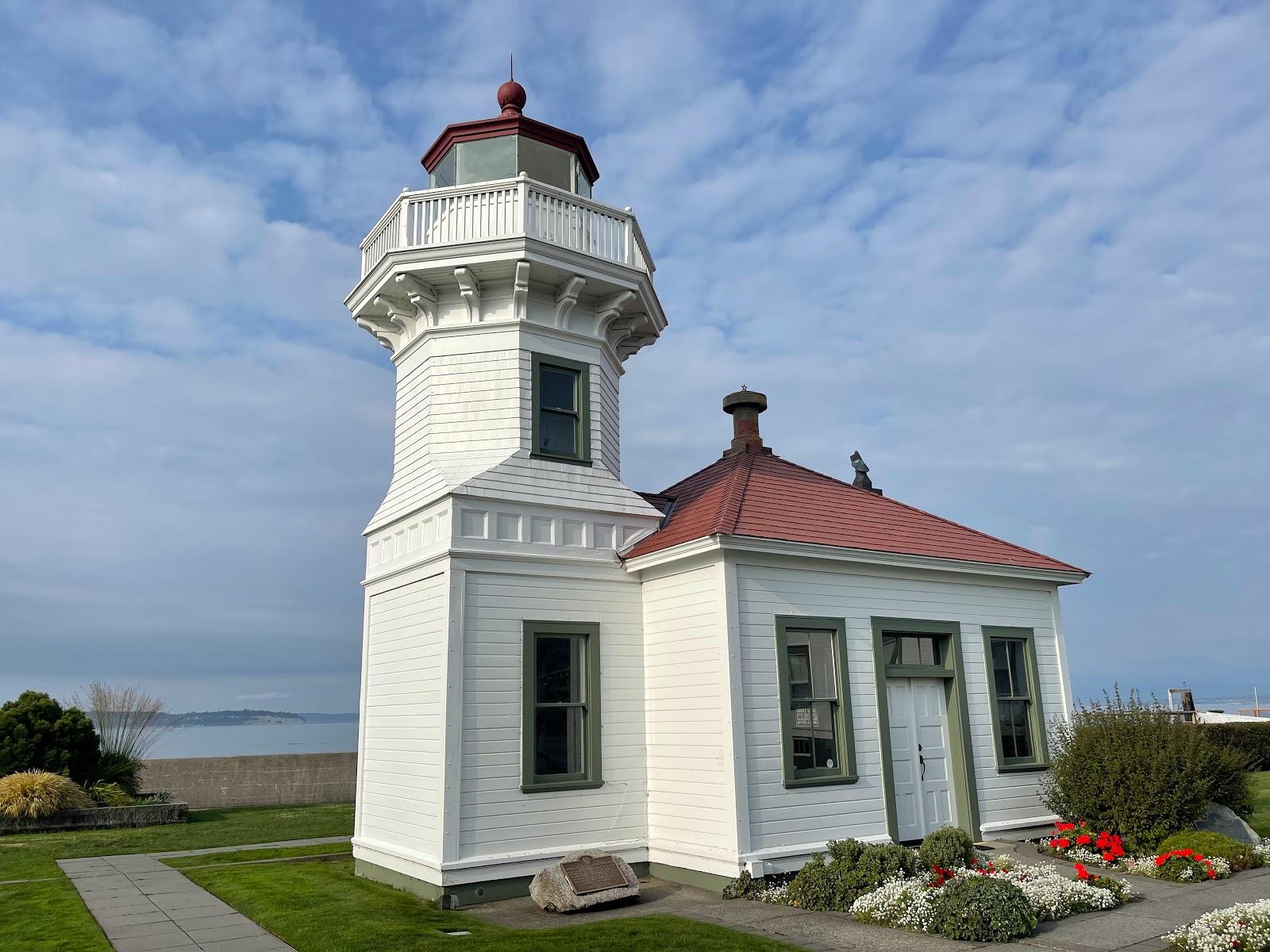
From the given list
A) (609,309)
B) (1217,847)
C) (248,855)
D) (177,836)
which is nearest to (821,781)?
(1217,847)

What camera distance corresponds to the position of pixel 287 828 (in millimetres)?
16562

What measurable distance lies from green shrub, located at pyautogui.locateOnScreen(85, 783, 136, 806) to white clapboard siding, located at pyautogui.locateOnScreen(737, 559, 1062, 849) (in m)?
13.6

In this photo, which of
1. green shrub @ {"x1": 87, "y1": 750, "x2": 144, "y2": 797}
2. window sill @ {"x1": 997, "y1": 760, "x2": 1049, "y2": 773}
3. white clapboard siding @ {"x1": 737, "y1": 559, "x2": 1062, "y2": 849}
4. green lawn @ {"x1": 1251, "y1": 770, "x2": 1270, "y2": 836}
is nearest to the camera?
white clapboard siding @ {"x1": 737, "y1": 559, "x2": 1062, "y2": 849}

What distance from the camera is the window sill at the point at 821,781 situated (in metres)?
10.3

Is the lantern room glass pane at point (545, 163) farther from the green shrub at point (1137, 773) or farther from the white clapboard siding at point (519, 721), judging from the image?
the green shrub at point (1137, 773)

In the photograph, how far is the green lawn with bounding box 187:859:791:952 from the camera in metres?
7.57

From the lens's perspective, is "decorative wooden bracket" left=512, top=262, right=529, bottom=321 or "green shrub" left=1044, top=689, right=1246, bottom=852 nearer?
"green shrub" left=1044, top=689, right=1246, bottom=852

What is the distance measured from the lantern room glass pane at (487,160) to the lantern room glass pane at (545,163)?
5.9 inches

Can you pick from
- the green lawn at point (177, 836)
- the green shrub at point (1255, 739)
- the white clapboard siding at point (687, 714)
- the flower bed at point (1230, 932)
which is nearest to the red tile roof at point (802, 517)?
the white clapboard siding at point (687, 714)

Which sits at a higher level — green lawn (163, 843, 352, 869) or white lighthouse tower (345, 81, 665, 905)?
white lighthouse tower (345, 81, 665, 905)

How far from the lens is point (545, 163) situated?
1327 centimetres

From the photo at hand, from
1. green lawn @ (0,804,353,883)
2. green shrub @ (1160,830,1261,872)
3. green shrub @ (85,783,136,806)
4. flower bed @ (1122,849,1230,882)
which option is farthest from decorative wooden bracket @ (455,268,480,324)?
green shrub @ (85,783,136,806)

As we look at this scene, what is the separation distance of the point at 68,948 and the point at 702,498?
8487mm

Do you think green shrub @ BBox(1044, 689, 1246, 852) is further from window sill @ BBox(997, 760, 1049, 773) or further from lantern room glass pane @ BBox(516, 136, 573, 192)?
lantern room glass pane @ BBox(516, 136, 573, 192)
